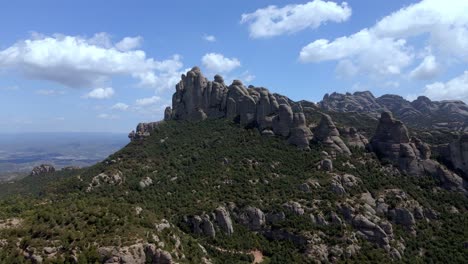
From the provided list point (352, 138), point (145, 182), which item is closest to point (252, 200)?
point (145, 182)

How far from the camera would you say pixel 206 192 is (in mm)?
103938

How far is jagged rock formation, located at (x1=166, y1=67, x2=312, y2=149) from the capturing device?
134m

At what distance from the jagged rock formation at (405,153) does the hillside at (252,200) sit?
321mm

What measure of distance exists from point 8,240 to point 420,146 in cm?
10780

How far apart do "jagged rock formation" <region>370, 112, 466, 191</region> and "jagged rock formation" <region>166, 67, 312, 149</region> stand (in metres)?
21.4

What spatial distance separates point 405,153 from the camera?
123 meters

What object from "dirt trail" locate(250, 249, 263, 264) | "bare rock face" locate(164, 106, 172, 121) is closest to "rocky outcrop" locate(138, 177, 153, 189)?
"dirt trail" locate(250, 249, 263, 264)

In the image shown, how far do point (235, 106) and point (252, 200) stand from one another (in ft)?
183

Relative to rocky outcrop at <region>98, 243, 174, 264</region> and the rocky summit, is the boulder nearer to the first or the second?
the rocky summit

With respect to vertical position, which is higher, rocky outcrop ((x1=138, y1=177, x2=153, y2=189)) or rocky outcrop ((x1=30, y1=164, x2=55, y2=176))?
rocky outcrop ((x1=138, y1=177, x2=153, y2=189))

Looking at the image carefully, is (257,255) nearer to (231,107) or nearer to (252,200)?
(252,200)

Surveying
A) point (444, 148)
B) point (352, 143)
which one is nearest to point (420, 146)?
point (444, 148)

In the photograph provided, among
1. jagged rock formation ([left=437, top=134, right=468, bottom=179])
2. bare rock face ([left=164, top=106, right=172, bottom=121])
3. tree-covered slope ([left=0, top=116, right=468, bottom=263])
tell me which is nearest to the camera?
tree-covered slope ([left=0, top=116, right=468, bottom=263])

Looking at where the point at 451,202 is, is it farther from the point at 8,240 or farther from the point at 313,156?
the point at 8,240
